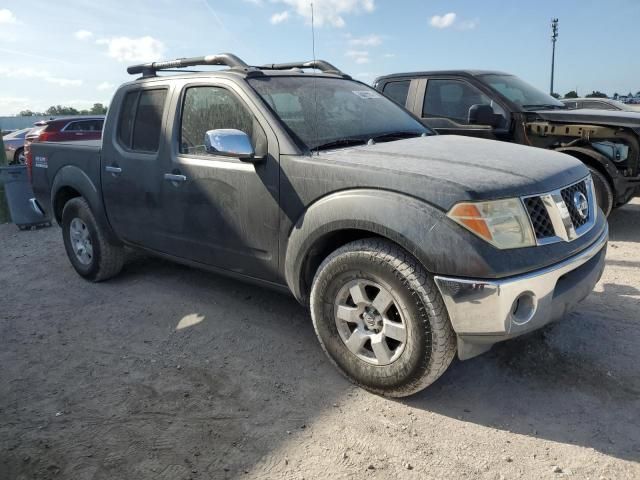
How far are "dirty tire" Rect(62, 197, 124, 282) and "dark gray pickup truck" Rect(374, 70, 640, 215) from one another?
3533mm

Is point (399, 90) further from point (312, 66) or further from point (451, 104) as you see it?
point (312, 66)

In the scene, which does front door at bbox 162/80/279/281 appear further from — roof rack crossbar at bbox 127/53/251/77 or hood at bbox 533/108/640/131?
hood at bbox 533/108/640/131

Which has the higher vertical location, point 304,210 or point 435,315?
point 304,210

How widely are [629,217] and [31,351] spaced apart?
7029 millimetres

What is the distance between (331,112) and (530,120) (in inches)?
139

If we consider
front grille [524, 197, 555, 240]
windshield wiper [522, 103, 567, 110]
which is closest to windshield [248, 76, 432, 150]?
front grille [524, 197, 555, 240]

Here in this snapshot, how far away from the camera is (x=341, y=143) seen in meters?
3.20

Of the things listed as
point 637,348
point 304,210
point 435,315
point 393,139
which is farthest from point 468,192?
point 637,348

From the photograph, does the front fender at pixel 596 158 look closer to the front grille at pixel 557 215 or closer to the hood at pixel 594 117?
the hood at pixel 594 117

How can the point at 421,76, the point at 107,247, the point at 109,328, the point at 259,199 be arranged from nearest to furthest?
the point at 259,199 < the point at 109,328 < the point at 107,247 < the point at 421,76

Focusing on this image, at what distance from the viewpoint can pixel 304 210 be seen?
2.96m

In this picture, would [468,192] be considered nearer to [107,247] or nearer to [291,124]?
[291,124]

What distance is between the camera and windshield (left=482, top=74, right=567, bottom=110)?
625cm

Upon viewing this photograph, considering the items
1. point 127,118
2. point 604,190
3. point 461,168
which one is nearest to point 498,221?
point 461,168
